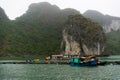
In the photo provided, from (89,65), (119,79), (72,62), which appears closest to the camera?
(119,79)

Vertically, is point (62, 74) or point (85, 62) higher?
point (85, 62)

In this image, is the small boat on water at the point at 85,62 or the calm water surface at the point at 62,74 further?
the small boat on water at the point at 85,62

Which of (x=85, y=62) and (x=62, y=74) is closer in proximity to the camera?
(x=62, y=74)

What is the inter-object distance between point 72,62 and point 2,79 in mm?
48765

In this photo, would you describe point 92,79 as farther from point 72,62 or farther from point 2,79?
point 72,62

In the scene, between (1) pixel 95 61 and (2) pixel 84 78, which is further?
(1) pixel 95 61

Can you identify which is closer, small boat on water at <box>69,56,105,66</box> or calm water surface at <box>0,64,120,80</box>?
calm water surface at <box>0,64,120,80</box>

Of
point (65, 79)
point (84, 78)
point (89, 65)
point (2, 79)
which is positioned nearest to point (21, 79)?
point (2, 79)

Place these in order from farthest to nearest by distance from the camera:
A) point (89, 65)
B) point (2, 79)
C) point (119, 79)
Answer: point (89, 65), point (2, 79), point (119, 79)

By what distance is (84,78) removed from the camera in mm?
59750

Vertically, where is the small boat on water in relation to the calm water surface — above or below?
above

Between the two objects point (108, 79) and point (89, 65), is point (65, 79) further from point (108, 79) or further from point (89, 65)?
point (89, 65)

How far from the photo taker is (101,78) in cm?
5912

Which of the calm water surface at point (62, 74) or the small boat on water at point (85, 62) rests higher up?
the small boat on water at point (85, 62)
